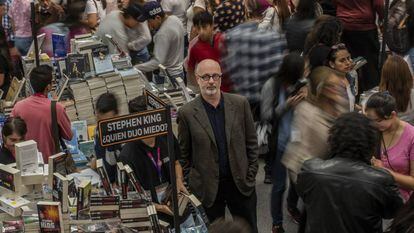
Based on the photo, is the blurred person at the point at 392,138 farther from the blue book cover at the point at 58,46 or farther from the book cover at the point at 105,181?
the blue book cover at the point at 58,46

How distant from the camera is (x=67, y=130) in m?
6.21

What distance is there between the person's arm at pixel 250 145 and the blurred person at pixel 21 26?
17.2 feet

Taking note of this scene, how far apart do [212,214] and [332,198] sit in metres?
1.59

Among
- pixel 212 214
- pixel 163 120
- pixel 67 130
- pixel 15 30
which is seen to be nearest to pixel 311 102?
pixel 212 214

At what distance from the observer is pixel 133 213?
4.32 metres

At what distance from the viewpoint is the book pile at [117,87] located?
7.27 metres

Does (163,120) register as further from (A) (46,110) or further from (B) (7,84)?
(B) (7,84)

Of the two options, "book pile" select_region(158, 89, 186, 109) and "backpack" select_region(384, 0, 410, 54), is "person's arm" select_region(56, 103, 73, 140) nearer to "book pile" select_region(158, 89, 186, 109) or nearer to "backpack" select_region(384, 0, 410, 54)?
"book pile" select_region(158, 89, 186, 109)

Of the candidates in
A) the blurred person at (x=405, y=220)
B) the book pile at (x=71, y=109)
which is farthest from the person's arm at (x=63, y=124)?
the blurred person at (x=405, y=220)

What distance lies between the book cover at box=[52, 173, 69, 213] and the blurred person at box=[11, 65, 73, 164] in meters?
1.56

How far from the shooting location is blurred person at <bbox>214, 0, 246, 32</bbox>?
25.5 feet

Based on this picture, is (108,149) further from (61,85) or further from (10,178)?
(61,85)

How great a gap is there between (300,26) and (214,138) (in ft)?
9.54

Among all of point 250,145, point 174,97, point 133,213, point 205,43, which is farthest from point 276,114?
point 205,43
